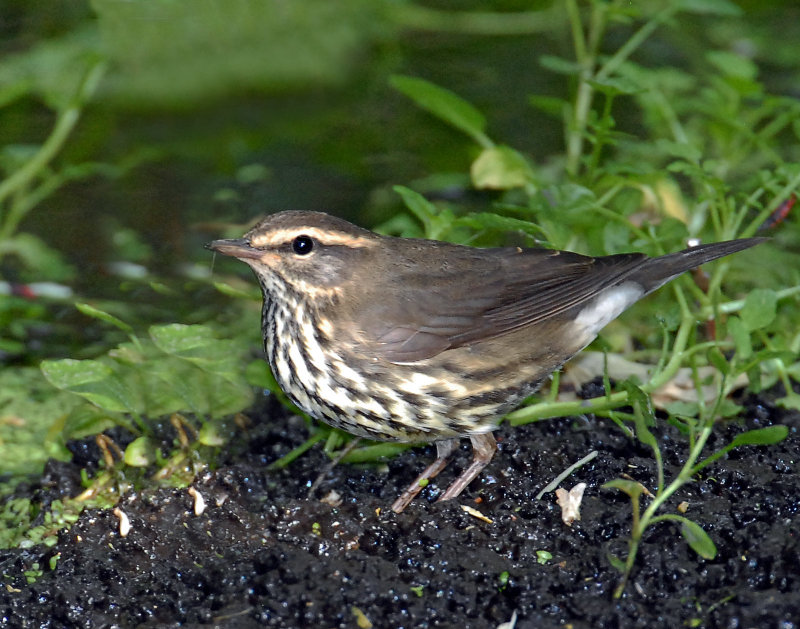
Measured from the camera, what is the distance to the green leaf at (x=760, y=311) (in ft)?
13.7

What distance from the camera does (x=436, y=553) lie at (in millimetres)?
3666

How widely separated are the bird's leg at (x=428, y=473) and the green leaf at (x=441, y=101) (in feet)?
6.15

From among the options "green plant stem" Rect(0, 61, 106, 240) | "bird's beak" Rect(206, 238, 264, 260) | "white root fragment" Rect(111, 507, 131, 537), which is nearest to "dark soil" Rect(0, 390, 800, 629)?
"white root fragment" Rect(111, 507, 131, 537)

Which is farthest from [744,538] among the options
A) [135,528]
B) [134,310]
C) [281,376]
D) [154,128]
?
[154,128]


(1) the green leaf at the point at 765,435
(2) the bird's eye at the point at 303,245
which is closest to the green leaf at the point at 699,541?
(1) the green leaf at the point at 765,435

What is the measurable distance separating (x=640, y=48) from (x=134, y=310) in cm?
507

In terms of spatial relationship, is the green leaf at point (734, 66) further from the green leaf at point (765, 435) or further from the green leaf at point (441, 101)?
the green leaf at point (765, 435)

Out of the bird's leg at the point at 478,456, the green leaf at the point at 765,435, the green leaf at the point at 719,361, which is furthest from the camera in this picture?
the bird's leg at the point at 478,456

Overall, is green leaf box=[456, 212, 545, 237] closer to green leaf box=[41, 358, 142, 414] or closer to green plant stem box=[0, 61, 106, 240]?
green leaf box=[41, 358, 142, 414]

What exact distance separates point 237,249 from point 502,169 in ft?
6.08

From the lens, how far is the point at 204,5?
8.66 meters

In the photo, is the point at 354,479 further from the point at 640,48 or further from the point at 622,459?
the point at 640,48

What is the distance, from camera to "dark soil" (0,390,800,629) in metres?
3.38

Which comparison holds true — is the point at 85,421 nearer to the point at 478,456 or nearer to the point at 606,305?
the point at 478,456
